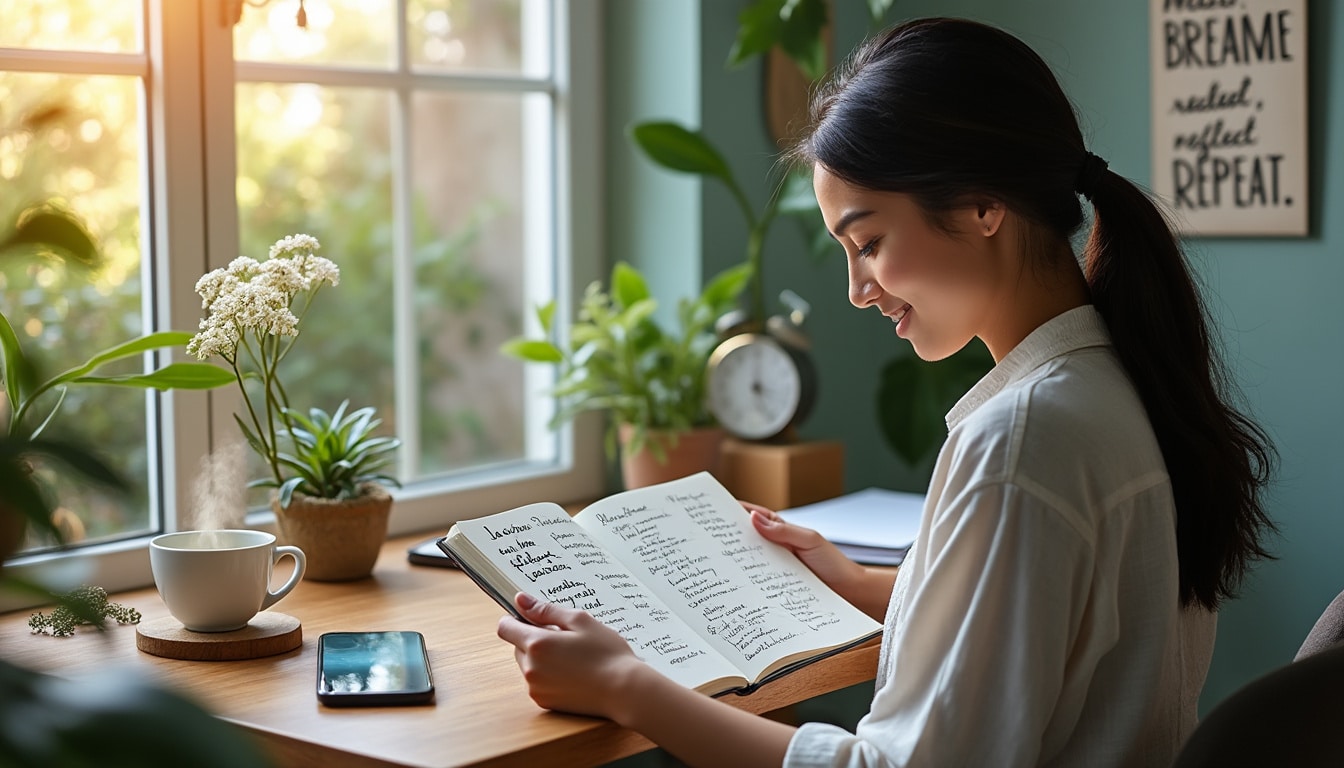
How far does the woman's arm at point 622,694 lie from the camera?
108 cm

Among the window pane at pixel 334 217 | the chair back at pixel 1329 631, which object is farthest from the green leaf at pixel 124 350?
the window pane at pixel 334 217

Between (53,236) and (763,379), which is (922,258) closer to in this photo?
(53,236)

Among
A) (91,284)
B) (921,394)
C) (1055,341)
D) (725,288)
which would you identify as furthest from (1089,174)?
(91,284)

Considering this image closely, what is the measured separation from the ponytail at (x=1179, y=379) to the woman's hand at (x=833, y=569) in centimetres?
38

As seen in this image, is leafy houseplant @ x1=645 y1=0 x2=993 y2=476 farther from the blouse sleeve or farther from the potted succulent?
the blouse sleeve

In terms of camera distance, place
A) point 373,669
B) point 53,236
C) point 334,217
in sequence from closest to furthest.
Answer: point 53,236
point 373,669
point 334,217

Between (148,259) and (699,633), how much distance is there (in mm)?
905

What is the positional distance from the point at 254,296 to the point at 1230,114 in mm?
1456

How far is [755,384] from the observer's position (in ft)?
6.97

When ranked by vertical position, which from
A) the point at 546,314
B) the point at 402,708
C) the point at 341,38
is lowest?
the point at 402,708

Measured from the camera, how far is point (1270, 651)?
217 cm

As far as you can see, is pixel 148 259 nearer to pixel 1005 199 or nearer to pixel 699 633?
pixel 699 633

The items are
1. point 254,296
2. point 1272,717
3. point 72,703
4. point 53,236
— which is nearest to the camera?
point 72,703

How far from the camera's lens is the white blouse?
102 centimetres
